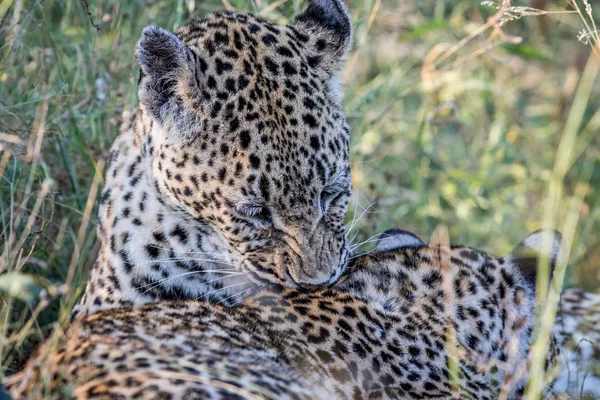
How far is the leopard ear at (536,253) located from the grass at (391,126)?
0.14 m

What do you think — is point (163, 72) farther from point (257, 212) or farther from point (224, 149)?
point (257, 212)

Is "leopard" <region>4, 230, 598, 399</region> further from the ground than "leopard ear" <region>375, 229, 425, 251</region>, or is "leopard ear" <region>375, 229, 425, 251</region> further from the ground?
"leopard ear" <region>375, 229, 425, 251</region>

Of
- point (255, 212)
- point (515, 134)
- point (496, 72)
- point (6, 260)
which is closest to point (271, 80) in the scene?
point (255, 212)

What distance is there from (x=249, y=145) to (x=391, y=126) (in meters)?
3.41

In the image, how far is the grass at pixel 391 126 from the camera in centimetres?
534

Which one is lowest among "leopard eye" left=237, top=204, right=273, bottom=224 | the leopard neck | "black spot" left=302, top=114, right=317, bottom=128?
the leopard neck

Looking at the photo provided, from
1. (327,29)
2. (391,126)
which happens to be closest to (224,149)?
(327,29)

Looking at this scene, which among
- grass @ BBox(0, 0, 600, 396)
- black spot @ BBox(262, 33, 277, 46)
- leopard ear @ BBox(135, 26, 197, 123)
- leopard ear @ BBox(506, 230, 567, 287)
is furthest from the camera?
grass @ BBox(0, 0, 600, 396)

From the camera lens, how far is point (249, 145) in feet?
14.7

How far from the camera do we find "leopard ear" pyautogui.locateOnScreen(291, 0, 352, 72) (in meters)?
5.04

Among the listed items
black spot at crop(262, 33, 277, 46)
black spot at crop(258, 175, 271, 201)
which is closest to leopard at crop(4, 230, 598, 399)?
black spot at crop(258, 175, 271, 201)

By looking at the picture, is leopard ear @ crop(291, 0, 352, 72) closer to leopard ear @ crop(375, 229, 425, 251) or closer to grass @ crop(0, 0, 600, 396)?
grass @ crop(0, 0, 600, 396)

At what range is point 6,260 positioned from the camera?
4.58m

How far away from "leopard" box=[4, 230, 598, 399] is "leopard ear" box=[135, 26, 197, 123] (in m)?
0.95
